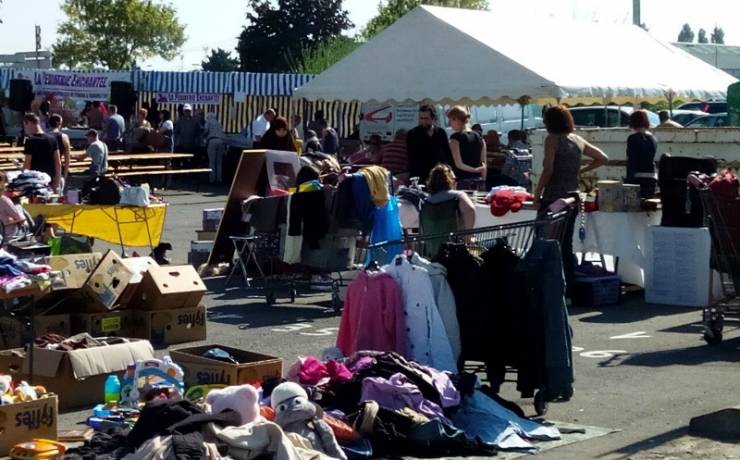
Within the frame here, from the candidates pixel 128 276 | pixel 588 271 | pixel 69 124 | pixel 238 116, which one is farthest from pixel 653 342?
pixel 69 124

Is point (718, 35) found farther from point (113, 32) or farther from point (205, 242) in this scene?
point (205, 242)

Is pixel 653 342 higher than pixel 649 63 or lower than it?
lower

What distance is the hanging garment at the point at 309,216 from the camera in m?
14.1

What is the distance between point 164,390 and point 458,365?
201cm

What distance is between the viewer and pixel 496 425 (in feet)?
27.7

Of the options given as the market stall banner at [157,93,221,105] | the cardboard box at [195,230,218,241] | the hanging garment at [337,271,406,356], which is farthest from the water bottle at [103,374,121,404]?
the market stall banner at [157,93,221,105]

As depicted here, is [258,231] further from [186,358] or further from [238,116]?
[238,116]

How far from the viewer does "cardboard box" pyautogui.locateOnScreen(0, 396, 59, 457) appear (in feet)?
26.4

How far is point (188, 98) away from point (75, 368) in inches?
1115

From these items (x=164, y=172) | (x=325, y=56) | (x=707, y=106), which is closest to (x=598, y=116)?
(x=707, y=106)

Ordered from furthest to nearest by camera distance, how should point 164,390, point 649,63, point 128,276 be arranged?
point 649,63
point 128,276
point 164,390

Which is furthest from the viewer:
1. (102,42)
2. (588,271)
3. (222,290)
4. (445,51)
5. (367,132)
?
(102,42)

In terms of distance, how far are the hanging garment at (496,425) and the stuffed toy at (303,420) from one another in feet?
3.45

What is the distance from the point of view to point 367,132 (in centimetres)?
3272
